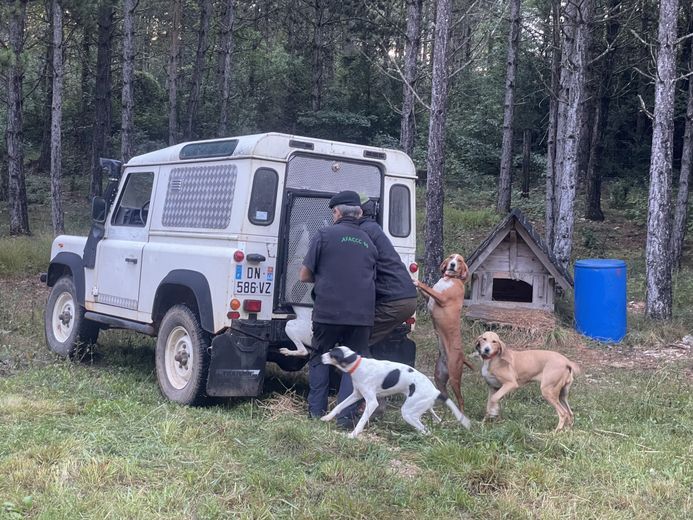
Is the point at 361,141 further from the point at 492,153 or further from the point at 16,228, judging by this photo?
the point at 16,228

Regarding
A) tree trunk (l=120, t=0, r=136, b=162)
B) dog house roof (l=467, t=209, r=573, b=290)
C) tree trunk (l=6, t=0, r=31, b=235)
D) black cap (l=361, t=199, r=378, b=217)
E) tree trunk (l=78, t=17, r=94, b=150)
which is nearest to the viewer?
black cap (l=361, t=199, r=378, b=217)

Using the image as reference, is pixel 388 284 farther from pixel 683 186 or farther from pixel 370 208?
pixel 683 186

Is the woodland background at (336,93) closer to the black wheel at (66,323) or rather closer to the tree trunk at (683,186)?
the tree trunk at (683,186)

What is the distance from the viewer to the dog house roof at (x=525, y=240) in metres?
10.8

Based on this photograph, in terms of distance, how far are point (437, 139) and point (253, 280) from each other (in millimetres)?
5986

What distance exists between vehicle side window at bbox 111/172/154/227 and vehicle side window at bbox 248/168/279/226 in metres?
1.85

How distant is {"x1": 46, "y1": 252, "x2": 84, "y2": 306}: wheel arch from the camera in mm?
8570

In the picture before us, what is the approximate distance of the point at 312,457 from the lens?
5.21 m

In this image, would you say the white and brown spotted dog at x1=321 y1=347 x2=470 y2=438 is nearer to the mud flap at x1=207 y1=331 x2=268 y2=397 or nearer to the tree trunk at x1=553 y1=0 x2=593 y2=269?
the mud flap at x1=207 y1=331 x2=268 y2=397

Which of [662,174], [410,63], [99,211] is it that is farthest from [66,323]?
[410,63]

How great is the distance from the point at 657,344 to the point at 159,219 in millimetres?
6607

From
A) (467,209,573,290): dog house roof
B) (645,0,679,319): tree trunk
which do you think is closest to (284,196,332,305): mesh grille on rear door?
(467,209,573,290): dog house roof

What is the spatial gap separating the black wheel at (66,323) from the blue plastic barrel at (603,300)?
20.8ft

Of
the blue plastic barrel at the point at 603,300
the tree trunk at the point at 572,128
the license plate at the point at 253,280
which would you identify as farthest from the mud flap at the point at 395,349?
the tree trunk at the point at 572,128
